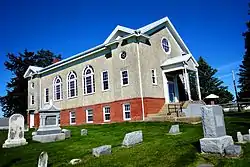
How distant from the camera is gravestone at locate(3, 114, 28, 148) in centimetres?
1442

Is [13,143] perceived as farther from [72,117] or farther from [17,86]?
[17,86]

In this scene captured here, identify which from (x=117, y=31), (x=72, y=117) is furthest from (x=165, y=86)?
(x=72, y=117)

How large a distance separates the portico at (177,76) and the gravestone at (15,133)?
47.7 feet

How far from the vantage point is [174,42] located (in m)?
28.7

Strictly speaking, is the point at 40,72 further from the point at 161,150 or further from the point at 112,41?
the point at 161,150

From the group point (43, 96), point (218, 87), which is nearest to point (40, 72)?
point (43, 96)

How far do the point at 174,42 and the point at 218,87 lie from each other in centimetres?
2415

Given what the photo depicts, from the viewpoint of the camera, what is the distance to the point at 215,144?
771 cm

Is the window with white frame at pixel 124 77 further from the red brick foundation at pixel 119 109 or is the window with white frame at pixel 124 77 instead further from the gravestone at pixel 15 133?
the gravestone at pixel 15 133

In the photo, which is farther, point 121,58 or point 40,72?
point 40,72

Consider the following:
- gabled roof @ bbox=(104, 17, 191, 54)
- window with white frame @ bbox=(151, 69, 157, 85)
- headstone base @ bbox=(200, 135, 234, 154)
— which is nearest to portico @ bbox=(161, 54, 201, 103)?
window with white frame @ bbox=(151, 69, 157, 85)

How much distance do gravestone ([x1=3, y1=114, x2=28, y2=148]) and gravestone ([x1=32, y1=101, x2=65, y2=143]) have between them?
1.14m

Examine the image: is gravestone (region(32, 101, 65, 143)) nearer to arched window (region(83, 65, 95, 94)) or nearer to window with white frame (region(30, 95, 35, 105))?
arched window (region(83, 65, 95, 94))

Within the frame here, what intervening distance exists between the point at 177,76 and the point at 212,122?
19824 mm
